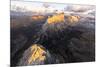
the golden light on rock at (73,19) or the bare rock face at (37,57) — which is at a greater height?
the golden light on rock at (73,19)

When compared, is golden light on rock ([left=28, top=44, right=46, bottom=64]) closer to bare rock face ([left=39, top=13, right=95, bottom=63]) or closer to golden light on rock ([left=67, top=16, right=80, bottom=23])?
bare rock face ([left=39, top=13, right=95, bottom=63])

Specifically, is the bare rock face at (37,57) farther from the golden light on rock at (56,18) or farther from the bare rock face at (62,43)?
the golden light on rock at (56,18)

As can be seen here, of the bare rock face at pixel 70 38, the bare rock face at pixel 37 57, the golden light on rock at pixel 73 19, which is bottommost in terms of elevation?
the bare rock face at pixel 37 57

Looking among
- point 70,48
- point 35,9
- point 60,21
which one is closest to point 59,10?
point 60,21

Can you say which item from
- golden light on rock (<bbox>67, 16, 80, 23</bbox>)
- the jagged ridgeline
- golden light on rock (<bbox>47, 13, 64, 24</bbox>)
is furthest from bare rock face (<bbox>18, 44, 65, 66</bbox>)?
golden light on rock (<bbox>67, 16, 80, 23</bbox>)

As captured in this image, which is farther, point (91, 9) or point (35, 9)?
point (91, 9)

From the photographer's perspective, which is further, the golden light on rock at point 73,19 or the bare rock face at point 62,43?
the golden light on rock at point 73,19

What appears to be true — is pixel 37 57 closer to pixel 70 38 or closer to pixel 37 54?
pixel 37 54

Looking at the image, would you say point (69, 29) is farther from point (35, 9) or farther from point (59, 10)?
point (35, 9)

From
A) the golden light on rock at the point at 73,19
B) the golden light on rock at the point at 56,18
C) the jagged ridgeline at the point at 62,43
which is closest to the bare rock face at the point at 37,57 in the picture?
the jagged ridgeline at the point at 62,43
